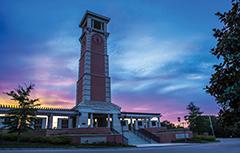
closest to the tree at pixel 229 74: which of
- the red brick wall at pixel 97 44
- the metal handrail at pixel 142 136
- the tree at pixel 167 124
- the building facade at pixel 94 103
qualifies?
the building facade at pixel 94 103

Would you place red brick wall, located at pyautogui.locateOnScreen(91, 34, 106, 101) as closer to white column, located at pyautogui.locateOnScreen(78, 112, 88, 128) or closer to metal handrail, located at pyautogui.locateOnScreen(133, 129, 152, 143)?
white column, located at pyautogui.locateOnScreen(78, 112, 88, 128)

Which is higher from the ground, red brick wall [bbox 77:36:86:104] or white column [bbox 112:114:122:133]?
red brick wall [bbox 77:36:86:104]

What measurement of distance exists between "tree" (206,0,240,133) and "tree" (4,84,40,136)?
20.6 m

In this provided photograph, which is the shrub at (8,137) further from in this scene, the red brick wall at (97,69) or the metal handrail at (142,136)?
the metal handrail at (142,136)

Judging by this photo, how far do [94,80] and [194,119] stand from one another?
3814 cm

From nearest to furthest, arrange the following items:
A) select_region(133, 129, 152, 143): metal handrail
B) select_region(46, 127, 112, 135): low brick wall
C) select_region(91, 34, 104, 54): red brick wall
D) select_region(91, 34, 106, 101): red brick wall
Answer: select_region(46, 127, 112, 135): low brick wall < select_region(133, 129, 152, 143): metal handrail < select_region(91, 34, 106, 101): red brick wall < select_region(91, 34, 104, 54): red brick wall

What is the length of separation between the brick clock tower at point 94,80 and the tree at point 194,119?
32.9m

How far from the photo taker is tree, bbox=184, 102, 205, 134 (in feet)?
206

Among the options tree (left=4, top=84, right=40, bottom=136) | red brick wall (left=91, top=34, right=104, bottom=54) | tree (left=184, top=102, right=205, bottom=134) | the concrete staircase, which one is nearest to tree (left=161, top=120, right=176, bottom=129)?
tree (left=184, top=102, right=205, bottom=134)

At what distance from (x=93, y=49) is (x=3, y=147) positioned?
3175 cm

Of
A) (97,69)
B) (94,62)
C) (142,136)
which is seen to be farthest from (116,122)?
(94,62)

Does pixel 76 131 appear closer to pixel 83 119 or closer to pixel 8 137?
pixel 83 119

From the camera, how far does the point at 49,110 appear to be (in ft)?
119

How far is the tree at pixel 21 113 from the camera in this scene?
21141 mm
